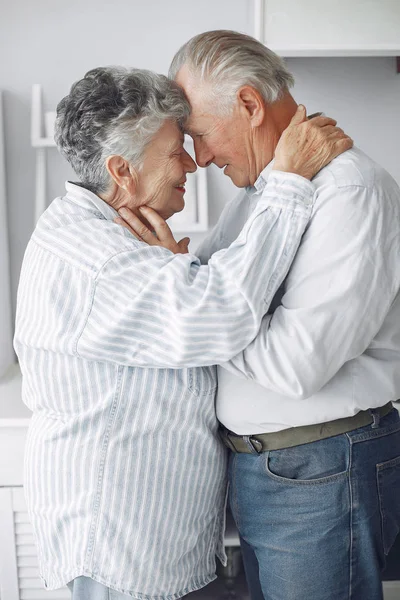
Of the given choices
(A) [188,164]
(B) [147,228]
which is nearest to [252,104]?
(A) [188,164]

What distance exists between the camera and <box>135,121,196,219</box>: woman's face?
127 cm

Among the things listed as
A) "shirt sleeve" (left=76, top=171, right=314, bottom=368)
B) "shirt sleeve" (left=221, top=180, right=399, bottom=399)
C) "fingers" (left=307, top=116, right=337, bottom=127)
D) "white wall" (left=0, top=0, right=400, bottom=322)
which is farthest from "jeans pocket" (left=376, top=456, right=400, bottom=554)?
"white wall" (left=0, top=0, right=400, bottom=322)

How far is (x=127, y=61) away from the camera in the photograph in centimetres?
220

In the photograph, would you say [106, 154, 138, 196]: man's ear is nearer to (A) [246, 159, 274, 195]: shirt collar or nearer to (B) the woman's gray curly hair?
(B) the woman's gray curly hair

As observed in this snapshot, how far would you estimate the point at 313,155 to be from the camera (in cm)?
118

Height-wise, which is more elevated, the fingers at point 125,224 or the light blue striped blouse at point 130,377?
the fingers at point 125,224

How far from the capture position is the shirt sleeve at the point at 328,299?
43.7 inches

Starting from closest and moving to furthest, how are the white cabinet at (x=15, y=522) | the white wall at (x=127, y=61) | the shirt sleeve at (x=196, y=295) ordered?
the shirt sleeve at (x=196, y=295) → the white cabinet at (x=15, y=522) → the white wall at (x=127, y=61)

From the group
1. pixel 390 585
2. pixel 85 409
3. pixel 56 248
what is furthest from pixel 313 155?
pixel 390 585

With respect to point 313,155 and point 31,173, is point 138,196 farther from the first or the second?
point 31,173

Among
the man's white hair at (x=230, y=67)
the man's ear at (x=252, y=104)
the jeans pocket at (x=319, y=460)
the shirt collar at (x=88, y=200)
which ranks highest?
the man's white hair at (x=230, y=67)

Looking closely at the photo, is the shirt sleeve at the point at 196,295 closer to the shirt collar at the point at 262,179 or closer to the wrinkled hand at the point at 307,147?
the wrinkled hand at the point at 307,147

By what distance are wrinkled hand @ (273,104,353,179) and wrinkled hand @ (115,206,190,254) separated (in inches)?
9.6

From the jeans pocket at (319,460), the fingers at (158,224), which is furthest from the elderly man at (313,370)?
the fingers at (158,224)
